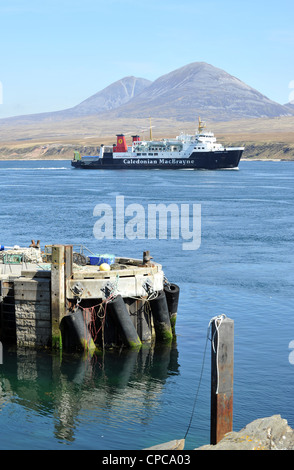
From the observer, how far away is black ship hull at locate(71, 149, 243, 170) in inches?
6201

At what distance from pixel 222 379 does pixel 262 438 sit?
1.59 metres

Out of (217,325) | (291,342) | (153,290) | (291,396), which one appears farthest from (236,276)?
(217,325)

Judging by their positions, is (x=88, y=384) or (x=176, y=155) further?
(x=176, y=155)

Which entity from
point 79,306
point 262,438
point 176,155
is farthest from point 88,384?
point 176,155

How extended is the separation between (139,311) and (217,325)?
30.4 ft

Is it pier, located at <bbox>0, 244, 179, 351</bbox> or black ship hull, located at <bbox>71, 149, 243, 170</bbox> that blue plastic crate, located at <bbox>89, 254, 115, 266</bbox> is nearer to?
pier, located at <bbox>0, 244, 179, 351</bbox>

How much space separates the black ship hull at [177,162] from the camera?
157500mm

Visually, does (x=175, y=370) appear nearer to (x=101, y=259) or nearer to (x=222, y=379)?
(x=101, y=259)

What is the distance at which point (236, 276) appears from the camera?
38.2 meters

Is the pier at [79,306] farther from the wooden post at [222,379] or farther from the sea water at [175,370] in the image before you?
the wooden post at [222,379]

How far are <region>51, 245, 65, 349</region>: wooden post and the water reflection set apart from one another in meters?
1.14

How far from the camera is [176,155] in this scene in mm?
158750

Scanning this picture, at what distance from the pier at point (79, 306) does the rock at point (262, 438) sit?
9.14 meters
